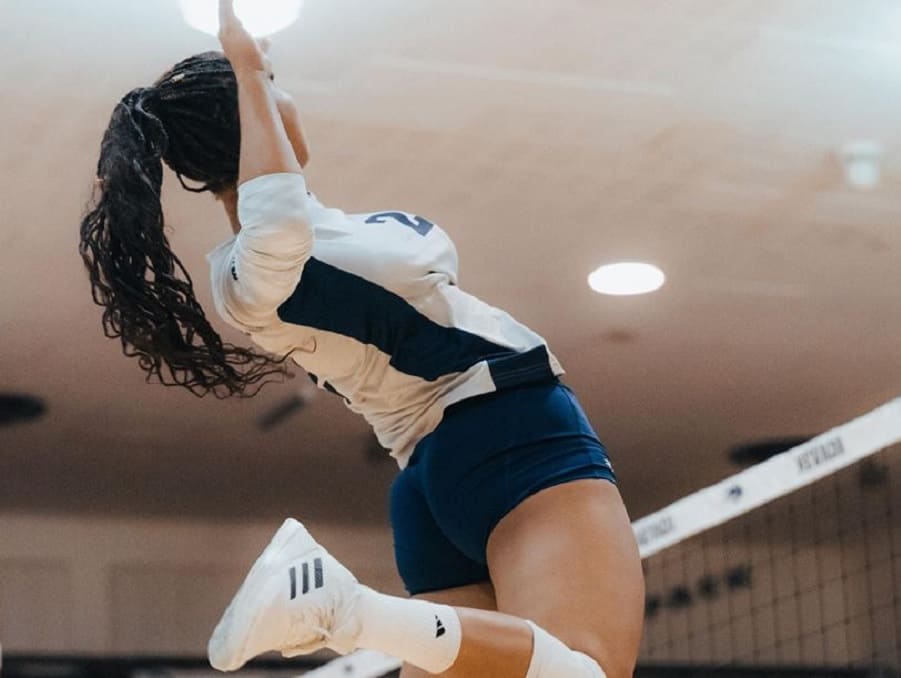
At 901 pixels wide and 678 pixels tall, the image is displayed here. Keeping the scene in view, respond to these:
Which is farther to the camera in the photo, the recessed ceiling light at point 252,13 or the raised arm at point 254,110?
the recessed ceiling light at point 252,13

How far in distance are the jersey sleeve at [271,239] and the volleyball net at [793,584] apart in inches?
202

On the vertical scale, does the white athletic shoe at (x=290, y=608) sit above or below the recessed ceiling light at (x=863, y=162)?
below

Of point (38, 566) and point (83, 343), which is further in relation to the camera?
point (38, 566)

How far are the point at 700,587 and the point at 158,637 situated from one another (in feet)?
7.08

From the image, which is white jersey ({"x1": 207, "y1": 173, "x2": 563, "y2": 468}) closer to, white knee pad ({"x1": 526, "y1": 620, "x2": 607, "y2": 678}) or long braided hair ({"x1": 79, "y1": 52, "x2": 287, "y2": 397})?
long braided hair ({"x1": 79, "y1": 52, "x2": 287, "y2": 397})

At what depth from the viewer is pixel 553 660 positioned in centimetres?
160

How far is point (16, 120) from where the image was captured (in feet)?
11.4

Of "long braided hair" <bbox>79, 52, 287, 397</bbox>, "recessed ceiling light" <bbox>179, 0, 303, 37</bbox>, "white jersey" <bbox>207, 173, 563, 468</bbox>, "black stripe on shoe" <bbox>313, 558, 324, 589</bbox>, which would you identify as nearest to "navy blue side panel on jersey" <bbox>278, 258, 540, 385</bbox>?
"white jersey" <bbox>207, 173, 563, 468</bbox>

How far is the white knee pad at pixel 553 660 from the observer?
5.22 feet

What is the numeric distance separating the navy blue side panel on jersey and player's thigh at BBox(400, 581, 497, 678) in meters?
0.23

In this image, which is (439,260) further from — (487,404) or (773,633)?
(773,633)

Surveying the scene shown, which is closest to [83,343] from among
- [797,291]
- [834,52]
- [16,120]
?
[16,120]

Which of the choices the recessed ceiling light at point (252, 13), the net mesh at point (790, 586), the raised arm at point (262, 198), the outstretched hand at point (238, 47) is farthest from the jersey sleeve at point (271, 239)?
the net mesh at point (790, 586)

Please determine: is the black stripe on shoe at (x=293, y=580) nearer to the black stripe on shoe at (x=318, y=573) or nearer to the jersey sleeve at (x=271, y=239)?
the black stripe on shoe at (x=318, y=573)
